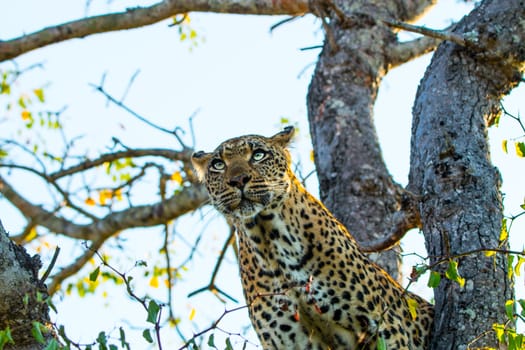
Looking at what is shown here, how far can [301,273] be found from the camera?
23.2 ft

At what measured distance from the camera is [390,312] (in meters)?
7.07

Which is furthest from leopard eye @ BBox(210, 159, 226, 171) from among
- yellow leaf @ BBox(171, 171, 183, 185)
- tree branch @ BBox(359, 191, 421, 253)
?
yellow leaf @ BBox(171, 171, 183, 185)

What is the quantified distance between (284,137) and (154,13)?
111 inches

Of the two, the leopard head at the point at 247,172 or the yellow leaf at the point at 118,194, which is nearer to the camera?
the leopard head at the point at 247,172

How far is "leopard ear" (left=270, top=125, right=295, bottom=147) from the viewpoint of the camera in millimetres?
8180

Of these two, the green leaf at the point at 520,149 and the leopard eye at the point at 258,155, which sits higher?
the leopard eye at the point at 258,155

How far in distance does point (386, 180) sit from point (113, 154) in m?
3.50

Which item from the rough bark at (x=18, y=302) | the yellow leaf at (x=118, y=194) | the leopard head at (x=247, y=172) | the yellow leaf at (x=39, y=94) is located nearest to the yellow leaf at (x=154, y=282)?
the yellow leaf at (x=118, y=194)

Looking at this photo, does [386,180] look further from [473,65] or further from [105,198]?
[105,198]

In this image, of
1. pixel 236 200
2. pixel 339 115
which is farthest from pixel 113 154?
pixel 236 200

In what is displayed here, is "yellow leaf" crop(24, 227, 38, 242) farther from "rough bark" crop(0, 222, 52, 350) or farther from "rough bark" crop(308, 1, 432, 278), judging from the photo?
"rough bark" crop(0, 222, 52, 350)

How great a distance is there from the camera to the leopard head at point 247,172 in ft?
23.6

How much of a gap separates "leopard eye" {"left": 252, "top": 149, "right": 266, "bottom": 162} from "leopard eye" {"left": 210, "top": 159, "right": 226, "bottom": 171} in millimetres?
258

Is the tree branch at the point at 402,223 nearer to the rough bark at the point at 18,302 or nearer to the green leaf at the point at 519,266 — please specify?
the green leaf at the point at 519,266
